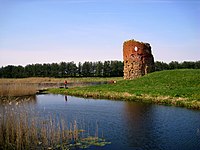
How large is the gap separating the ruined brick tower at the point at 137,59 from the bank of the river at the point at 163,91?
4.87 metres

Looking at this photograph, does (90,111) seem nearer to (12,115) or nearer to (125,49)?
(12,115)

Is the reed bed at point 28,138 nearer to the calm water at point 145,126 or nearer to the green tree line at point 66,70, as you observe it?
the calm water at point 145,126

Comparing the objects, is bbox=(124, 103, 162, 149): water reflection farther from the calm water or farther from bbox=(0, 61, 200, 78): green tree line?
bbox=(0, 61, 200, 78): green tree line

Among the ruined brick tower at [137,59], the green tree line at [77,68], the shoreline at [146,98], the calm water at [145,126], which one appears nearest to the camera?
the calm water at [145,126]

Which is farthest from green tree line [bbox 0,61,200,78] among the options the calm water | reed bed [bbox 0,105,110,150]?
reed bed [bbox 0,105,110,150]

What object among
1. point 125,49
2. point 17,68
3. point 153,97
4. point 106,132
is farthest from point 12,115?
point 17,68

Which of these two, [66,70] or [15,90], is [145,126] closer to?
Answer: [15,90]

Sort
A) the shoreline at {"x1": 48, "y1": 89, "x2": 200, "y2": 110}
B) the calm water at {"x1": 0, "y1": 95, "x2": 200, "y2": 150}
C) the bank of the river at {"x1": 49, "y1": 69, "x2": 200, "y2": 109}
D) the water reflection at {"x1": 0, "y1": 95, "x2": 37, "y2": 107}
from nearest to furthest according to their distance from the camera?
the calm water at {"x1": 0, "y1": 95, "x2": 200, "y2": 150} < the water reflection at {"x1": 0, "y1": 95, "x2": 37, "y2": 107} < the shoreline at {"x1": 48, "y1": 89, "x2": 200, "y2": 110} < the bank of the river at {"x1": 49, "y1": 69, "x2": 200, "y2": 109}

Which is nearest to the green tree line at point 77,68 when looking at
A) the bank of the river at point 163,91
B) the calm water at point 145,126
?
the bank of the river at point 163,91

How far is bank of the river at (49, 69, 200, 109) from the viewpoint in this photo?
22031 mm

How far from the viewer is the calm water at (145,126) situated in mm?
11445

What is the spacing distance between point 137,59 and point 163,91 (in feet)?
49.8

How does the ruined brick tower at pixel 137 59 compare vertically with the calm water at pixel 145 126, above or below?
above

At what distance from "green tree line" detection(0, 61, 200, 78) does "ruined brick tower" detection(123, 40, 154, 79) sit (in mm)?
65498
